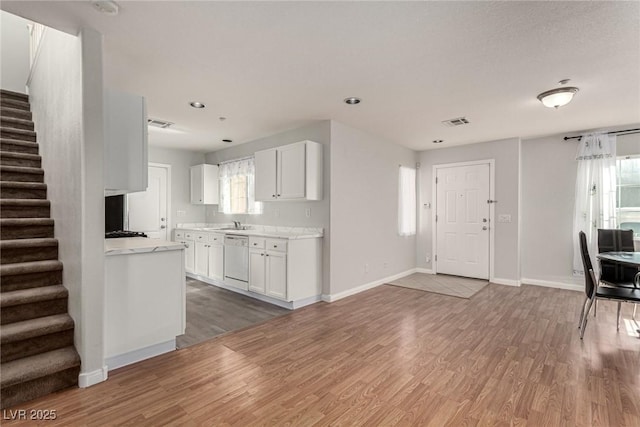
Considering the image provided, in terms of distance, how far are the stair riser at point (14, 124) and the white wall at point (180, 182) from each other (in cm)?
220

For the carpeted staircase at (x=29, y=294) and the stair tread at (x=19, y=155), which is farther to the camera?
the stair tread at (x=19, y=155)

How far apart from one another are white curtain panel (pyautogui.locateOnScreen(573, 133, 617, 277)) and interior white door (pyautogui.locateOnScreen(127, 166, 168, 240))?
715cm

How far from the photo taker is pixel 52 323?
2277 mm

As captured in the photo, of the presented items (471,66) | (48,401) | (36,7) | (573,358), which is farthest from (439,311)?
(36,7)

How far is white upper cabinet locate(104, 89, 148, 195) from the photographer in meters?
2.51

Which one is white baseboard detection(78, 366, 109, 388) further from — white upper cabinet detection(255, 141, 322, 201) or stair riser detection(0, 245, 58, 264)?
white upper cabinet detection(255, 141, 322, 201)

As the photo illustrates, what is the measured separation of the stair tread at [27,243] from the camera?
8.13 feet

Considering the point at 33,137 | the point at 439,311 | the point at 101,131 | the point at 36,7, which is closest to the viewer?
the point at 36,7

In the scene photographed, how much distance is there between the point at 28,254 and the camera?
2627 mm

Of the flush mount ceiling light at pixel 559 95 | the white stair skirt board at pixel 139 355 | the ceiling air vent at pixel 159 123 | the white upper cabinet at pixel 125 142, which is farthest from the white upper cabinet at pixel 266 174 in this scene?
the flush mount ceiling light at pixel 559 95

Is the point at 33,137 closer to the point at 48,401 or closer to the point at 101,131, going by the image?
the point at 101,131

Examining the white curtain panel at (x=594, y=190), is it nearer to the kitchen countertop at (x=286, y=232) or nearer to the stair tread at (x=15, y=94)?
the kitchen countertop at (x=286, y=232)

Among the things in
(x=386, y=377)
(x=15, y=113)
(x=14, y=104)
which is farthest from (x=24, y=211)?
(x=386, y=377)

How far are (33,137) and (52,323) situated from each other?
2589mm
